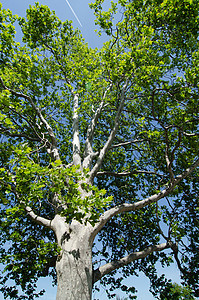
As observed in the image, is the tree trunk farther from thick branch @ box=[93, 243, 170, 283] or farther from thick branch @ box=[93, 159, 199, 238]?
thick branch @ box=[93, 243, 170, 283]

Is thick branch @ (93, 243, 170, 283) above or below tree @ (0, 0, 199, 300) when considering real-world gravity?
below

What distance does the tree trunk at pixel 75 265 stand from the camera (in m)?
4.05

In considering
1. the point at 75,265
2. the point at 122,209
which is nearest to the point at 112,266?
the point at 122,209

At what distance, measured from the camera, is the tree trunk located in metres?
4.05

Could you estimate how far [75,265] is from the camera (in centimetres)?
437

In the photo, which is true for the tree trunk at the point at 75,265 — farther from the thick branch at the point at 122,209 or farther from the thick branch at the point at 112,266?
the thick branch at the point at 112,266

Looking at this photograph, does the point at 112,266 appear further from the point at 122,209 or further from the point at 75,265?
the point at 75,265

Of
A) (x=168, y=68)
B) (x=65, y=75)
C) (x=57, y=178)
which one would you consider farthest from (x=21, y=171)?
(x=65, y=75)

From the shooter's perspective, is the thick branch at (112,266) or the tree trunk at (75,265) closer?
the tree trunk at (75,265)

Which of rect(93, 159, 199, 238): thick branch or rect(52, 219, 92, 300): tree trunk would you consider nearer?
rect(52, 219, 92, 300): tree trunk

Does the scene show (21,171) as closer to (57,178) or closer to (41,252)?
(57,178)

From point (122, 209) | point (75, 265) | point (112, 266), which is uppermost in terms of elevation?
point (122, 209)

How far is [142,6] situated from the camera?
8.39 meters

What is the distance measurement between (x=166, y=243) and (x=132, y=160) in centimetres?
414
